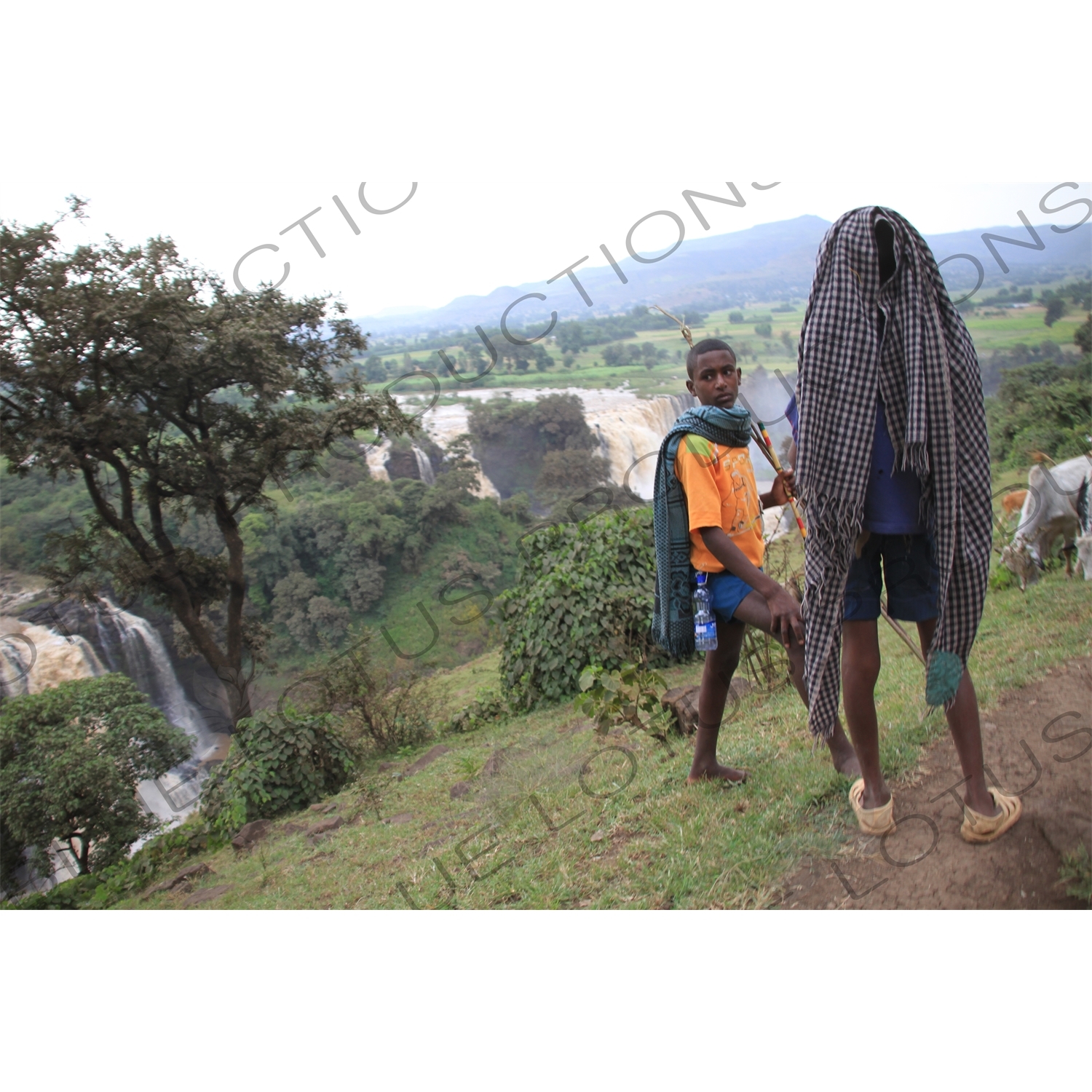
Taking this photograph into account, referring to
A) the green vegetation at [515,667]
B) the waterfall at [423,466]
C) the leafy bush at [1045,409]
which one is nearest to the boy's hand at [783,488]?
the green vegetation at [515,667]

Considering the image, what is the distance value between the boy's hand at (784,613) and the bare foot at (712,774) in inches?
27.1

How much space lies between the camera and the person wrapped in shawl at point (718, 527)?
2.21 metres

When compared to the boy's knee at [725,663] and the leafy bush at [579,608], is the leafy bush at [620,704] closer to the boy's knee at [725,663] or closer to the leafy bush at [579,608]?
the boy's knee at [725,663]

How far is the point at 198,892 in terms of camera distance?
3.92 meters

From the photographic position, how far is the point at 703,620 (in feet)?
7.61

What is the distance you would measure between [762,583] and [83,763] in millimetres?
4414

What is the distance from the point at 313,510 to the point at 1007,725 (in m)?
6.61

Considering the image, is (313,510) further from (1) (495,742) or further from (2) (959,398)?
(2) (959,398)

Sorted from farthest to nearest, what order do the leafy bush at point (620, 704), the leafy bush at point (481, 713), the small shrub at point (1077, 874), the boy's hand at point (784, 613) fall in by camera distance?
1. the leafy bush at point (481, 713)
2. the leafy bush at point (620, 704)
3. the boy's hand at point (784, 613)
4. the small shrub at point (1077, 874)

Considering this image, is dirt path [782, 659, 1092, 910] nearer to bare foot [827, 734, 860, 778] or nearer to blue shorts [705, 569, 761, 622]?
bare foot [827, 734, 860, 778]

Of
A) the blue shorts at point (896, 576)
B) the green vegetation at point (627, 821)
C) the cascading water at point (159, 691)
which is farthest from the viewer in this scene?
the cascading water at point (159, 691)

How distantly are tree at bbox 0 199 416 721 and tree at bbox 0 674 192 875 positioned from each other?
1.39 m

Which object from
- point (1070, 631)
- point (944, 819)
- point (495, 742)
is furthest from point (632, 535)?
point (944, 819)

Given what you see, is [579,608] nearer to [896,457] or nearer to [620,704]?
[620,704]
